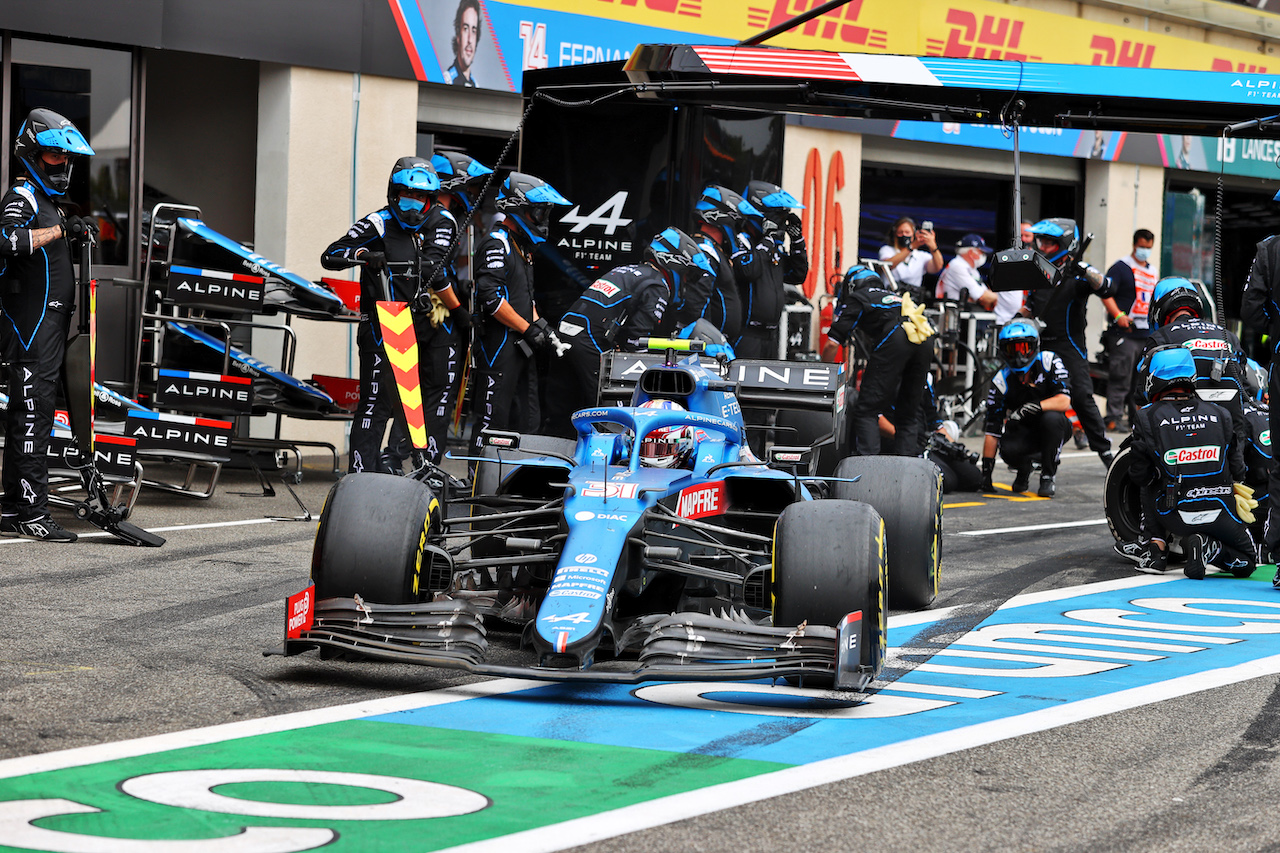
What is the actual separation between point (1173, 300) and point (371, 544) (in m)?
6.32

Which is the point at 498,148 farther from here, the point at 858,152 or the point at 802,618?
the point at 802,618

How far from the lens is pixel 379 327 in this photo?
10.3 meters

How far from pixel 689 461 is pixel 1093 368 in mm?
12183

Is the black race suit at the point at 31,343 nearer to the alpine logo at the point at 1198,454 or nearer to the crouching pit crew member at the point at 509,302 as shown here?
the crouching pit crew member at the point at 509,302

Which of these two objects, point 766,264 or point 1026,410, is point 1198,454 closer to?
point 1026,410

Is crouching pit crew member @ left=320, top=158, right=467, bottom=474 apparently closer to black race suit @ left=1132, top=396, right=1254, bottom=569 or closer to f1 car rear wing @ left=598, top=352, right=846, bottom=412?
f1 car rear wing @ left=598, top=352, right=846, bottom=412

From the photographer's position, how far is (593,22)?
624 inches

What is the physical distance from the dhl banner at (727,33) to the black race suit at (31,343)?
6082 millimetres

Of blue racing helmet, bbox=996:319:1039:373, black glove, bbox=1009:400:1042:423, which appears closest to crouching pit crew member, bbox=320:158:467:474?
blue racing helmet, bbox=996:319:1039:373

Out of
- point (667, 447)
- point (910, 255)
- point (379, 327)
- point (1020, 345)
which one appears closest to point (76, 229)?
point (379, 327)

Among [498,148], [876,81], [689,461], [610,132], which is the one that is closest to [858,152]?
[498,148]

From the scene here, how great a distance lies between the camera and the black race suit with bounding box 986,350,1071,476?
12.8m

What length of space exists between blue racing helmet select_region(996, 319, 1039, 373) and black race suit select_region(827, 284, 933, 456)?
2.89 ft

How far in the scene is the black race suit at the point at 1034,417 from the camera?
12812 mm
